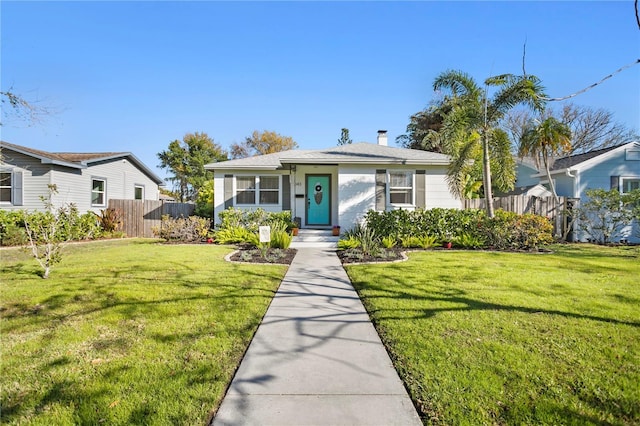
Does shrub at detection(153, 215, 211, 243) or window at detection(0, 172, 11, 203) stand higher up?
window at detection(0, 172, 11, 203)

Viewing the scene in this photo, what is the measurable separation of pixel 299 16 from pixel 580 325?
35.1 ft

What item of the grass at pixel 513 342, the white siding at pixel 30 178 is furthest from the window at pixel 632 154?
the white siding at pixel 30 178

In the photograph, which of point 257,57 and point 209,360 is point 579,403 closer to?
point 209,360

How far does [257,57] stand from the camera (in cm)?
1366

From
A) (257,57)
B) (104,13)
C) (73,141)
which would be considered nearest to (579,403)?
(104,13)

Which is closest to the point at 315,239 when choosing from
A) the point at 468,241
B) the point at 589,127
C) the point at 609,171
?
the point at 468,241

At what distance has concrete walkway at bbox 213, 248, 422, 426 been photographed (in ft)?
7.30

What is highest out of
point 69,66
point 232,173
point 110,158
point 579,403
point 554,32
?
point 69,66

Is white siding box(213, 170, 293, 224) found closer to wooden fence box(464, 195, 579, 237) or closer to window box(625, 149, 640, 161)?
wooden fence box(464, 195, 579, 237)

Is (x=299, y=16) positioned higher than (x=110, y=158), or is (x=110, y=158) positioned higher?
(x=299, y=16)

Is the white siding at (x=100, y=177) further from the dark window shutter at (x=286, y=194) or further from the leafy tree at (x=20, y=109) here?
the dark window shutter at (x=286, y=194)

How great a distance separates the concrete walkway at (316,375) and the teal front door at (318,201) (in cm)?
975

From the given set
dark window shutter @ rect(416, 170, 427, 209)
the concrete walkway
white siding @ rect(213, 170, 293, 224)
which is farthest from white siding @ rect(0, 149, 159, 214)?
dark window shutter @ rect(416, 170, 427, 209)

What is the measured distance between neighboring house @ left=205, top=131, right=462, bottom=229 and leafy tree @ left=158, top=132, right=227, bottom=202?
17.7 meters
